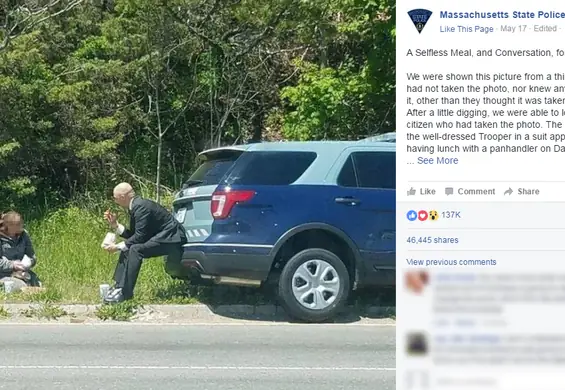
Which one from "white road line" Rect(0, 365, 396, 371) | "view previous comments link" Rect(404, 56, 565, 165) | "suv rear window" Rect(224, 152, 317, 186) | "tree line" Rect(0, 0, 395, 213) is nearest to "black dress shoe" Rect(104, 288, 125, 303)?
"suv rear window" Rect(224, 152, 317, 186)

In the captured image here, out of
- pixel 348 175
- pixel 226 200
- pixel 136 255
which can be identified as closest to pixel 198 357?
pixel 226 200

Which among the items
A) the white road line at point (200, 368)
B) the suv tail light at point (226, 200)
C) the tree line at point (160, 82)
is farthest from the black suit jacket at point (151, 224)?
the tree line at point (160, 82)

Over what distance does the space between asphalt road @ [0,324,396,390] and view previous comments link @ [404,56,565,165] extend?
14.8 ft

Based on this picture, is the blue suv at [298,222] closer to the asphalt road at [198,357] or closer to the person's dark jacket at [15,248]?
the asphalt road at [198,357]

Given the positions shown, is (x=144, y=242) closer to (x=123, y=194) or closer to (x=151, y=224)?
(x=151, y=224)

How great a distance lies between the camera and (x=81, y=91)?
15.6 meters

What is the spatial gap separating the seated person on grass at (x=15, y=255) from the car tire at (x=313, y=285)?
11.0 feet

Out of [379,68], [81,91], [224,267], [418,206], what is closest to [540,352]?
[418,206]

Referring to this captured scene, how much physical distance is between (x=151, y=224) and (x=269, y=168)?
61.2 inches

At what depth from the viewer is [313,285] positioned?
967 centimetres

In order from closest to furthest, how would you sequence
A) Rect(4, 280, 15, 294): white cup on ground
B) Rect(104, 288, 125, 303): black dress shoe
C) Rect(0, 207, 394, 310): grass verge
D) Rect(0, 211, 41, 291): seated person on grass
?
Rect(104, 288, 125, 303): black dress shoe
Rect(0, 207, 394, 310): grass verge
Rect(4, 280, 15, 294): white cup on ground
Rect(0, 211, 41, 291): seated person on grass

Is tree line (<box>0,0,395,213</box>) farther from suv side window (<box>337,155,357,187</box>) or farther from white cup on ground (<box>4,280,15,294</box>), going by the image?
suv side window (<box>337,155,357,187</box>)

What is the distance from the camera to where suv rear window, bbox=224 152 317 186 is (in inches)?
380

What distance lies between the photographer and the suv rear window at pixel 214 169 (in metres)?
9.82
